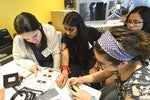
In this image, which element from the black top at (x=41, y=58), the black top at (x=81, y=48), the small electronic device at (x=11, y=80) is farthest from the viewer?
the black top at (x=81, y=48)

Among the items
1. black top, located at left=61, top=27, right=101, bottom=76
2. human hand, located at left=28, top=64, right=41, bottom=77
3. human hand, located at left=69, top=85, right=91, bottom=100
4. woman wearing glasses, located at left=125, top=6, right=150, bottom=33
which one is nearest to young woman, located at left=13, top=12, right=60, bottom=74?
A: human hand, located at left=28, top=64, right=41, bottom=77

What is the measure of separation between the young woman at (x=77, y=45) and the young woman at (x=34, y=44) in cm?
9

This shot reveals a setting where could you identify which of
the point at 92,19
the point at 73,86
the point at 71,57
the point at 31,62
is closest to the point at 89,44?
the point at 71,57

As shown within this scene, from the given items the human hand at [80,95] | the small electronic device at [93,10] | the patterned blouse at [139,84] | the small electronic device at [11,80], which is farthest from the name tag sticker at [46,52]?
the small electronic device at [93,10]

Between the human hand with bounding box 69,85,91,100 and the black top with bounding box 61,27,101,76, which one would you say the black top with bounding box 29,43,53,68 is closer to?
the black top with bounding box 61,27,101,76

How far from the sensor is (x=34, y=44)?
5.90 feet

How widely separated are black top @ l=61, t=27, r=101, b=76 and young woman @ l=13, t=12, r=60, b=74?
131 mm

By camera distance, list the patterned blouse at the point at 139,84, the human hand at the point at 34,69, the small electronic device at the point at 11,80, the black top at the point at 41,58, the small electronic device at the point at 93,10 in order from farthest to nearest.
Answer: the small electronic device at the point at 93,10
the black top at the point at 41,58
the human hand at the point at 34,69
the small electronic device at the point at 11,80
the patterned blouse at the point at 139,84

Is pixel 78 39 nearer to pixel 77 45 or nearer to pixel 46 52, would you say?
pixel 77 45

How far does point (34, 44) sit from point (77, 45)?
44 cm

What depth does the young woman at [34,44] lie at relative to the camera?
1.59 m

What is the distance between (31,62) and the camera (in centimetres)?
172

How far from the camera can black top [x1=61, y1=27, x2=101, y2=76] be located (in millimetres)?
1976

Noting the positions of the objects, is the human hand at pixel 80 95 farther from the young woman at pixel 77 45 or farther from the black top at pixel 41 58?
the black top at pixel 41 58
